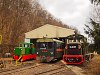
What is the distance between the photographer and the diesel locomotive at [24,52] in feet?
105

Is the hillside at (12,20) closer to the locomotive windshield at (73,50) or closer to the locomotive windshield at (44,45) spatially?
the locomotive windshield at (44,45)

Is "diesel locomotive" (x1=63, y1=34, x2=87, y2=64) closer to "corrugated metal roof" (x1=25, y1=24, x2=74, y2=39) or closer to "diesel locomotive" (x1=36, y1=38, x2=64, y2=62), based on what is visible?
"diesel locomotive" (x1=36, y1=38, x2=64, y2=62)

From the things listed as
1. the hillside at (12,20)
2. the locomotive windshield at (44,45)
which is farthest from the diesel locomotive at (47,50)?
the hillside at (12,20)

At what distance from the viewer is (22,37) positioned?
56.3m

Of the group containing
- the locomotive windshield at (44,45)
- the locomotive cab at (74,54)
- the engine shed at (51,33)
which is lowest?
the locomotive cab at (74,54)

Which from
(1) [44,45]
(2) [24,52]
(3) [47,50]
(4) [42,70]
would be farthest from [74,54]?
(4) [42,70]

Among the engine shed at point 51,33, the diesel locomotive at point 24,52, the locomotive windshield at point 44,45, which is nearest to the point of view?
the locomotive windshield at point 44,45

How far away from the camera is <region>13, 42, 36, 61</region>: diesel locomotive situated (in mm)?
32128

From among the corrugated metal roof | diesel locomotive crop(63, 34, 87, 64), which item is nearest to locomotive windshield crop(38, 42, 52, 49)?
diesel locomotive crop(63, 34, 87, 64)

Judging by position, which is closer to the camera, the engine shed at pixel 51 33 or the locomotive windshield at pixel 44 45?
the locomotive windshield at pixel 44 45

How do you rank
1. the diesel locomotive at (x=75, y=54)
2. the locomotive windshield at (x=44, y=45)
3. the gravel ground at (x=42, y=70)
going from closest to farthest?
the gravel ground at (x=42, y=70)
the diesel locomotive at (x=75, y=54)
the locomotive windshield at (x=44, y=45)

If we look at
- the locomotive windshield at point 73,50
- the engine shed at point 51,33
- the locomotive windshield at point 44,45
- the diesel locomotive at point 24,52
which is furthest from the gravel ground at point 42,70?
the engine shed at point 51,33

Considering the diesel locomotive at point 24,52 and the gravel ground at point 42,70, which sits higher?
the diesel locomotive at point 24,52

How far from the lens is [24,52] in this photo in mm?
32781
